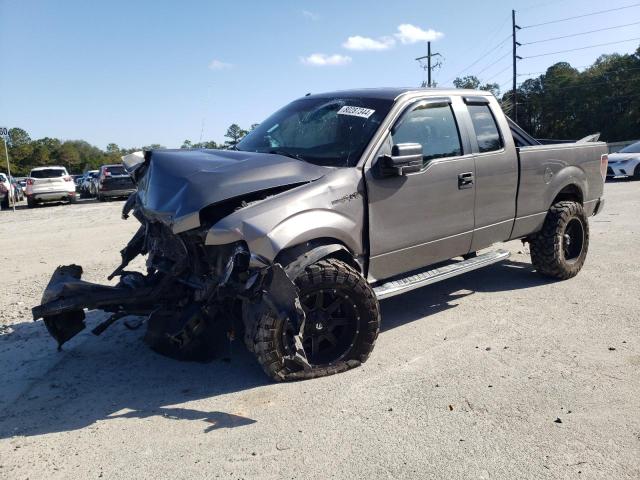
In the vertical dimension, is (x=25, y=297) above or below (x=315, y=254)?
below

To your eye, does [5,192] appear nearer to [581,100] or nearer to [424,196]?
[424,196]

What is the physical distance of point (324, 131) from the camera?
178 inches

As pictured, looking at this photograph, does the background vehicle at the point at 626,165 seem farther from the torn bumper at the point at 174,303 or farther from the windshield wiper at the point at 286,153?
the torn bumper at the point at 174,303

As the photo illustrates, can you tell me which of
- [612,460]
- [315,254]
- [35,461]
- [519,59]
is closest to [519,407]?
[612,460]

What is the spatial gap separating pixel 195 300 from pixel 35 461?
133 cm

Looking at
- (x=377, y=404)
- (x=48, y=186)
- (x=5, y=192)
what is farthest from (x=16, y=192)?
(x=377, y=404)

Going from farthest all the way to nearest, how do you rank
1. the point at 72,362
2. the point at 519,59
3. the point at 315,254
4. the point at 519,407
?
the point at 519,59 < the point at 72,362 < the point at 315,254 < the point at 519,407

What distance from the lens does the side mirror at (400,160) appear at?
3.99 meters

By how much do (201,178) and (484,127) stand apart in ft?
9.95

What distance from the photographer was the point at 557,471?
2.57 meters

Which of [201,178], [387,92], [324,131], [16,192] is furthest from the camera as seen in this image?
[16,192]

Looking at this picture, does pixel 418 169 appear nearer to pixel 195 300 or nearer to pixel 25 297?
pixel 195 300

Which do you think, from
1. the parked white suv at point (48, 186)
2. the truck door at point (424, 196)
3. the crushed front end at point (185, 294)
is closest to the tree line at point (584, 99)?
the parked white suv at point (48, 186)

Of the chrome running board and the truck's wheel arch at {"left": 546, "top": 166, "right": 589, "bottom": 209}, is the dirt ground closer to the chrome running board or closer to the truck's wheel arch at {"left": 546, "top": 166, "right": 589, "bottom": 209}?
the chrome running board
